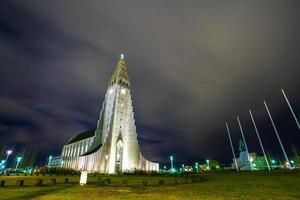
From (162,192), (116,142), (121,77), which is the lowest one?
(162,192)

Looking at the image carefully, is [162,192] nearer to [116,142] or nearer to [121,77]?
[116,142]

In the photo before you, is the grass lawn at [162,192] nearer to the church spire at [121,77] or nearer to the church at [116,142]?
the church at [116,142]

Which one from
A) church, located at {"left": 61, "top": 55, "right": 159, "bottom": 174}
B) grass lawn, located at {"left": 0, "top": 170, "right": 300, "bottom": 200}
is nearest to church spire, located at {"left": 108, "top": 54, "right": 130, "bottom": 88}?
church, located at {"left": 61, "top": 55, "right": 159, "bottom": 174}

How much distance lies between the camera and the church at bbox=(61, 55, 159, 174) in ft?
217

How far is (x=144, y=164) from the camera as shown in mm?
73750

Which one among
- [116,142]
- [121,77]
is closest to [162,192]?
[116,142]

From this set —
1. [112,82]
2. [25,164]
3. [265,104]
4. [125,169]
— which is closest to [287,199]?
[265,104]

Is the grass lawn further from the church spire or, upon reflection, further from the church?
the church spire

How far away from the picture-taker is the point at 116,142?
239ft

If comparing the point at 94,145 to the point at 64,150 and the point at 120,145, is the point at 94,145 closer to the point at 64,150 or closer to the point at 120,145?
the point at 120,145

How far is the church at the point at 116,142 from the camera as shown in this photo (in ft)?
217

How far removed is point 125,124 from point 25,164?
93638 mm

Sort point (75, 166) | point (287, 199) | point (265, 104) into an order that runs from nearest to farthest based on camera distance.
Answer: point (287, 199) → point (265, 104) → point (75, 166)

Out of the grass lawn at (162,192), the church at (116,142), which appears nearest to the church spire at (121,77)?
the church at (116,142)
